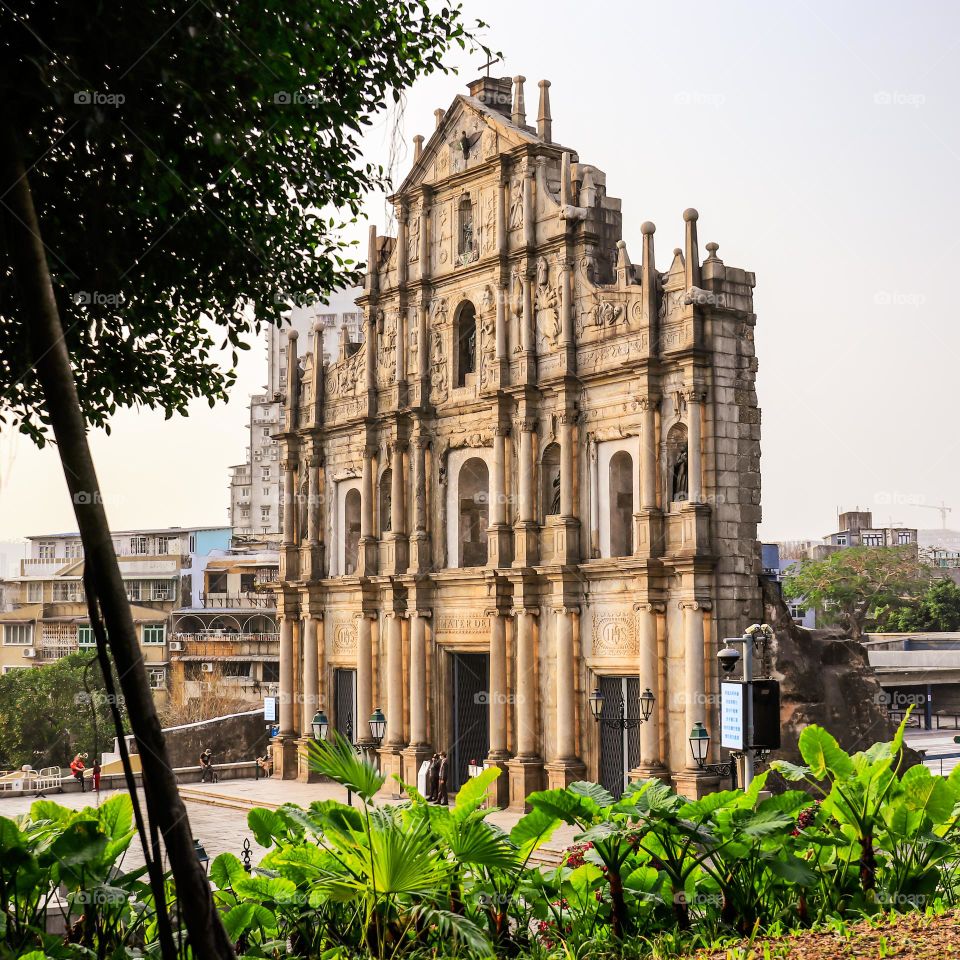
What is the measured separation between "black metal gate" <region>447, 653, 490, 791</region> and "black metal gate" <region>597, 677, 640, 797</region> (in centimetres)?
396

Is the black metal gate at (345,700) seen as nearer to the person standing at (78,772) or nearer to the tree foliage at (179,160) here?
the person standing at (78,772)

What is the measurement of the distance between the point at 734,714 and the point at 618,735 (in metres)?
8.16

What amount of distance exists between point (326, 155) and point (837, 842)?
291 inches

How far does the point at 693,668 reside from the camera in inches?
978

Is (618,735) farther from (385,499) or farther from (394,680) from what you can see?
(385,499)

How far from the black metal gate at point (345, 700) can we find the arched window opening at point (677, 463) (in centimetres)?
1175

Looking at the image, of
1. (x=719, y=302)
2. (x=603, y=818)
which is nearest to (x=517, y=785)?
(x=719, y=302)

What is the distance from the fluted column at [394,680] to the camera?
1240 inches

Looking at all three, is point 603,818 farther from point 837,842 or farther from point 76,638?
point 76,638

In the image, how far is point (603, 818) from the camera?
988cm

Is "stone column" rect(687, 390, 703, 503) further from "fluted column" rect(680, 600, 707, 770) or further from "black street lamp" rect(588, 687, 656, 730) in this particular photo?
"black street lamp" rect(588, 687, 656, 730)

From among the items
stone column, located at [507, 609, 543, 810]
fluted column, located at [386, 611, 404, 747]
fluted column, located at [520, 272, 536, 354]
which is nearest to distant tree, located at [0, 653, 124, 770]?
fluted column, located at [386, 611, 404, 747]

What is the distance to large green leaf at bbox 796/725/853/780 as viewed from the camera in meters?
10.9

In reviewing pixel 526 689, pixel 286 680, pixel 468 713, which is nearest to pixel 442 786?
pixel 526 689
